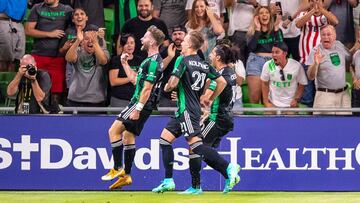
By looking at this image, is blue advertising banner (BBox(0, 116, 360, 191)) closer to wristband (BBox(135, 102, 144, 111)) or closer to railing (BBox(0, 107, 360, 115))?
railing (BBox(0, 107, 360, 115))

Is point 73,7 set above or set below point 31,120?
above

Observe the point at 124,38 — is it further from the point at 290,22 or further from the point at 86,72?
the point at 290,22

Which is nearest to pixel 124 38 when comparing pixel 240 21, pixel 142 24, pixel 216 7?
pixel 142 24

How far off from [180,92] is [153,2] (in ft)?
17.3

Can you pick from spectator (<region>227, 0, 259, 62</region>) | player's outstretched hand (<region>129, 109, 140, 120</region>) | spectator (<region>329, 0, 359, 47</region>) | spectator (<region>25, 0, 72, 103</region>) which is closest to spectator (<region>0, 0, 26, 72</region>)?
spectator (<region>25, 0, 72, 103</region>)

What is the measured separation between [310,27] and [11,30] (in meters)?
5.37

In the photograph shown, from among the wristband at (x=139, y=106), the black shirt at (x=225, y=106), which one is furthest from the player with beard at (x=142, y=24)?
the wristband at (x=139, y=106)

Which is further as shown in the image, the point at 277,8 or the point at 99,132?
the point at 277,8

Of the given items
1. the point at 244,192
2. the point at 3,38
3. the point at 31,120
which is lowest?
the point at 244,192

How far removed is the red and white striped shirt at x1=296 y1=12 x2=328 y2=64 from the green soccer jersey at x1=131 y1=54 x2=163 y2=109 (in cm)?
450

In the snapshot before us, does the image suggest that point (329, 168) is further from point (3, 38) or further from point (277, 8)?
point (3, 38)

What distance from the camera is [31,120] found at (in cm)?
1744

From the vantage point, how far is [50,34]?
1898 centimetres

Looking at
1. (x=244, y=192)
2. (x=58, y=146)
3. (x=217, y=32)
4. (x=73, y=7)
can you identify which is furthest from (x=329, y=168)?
(x=73, y=7)
